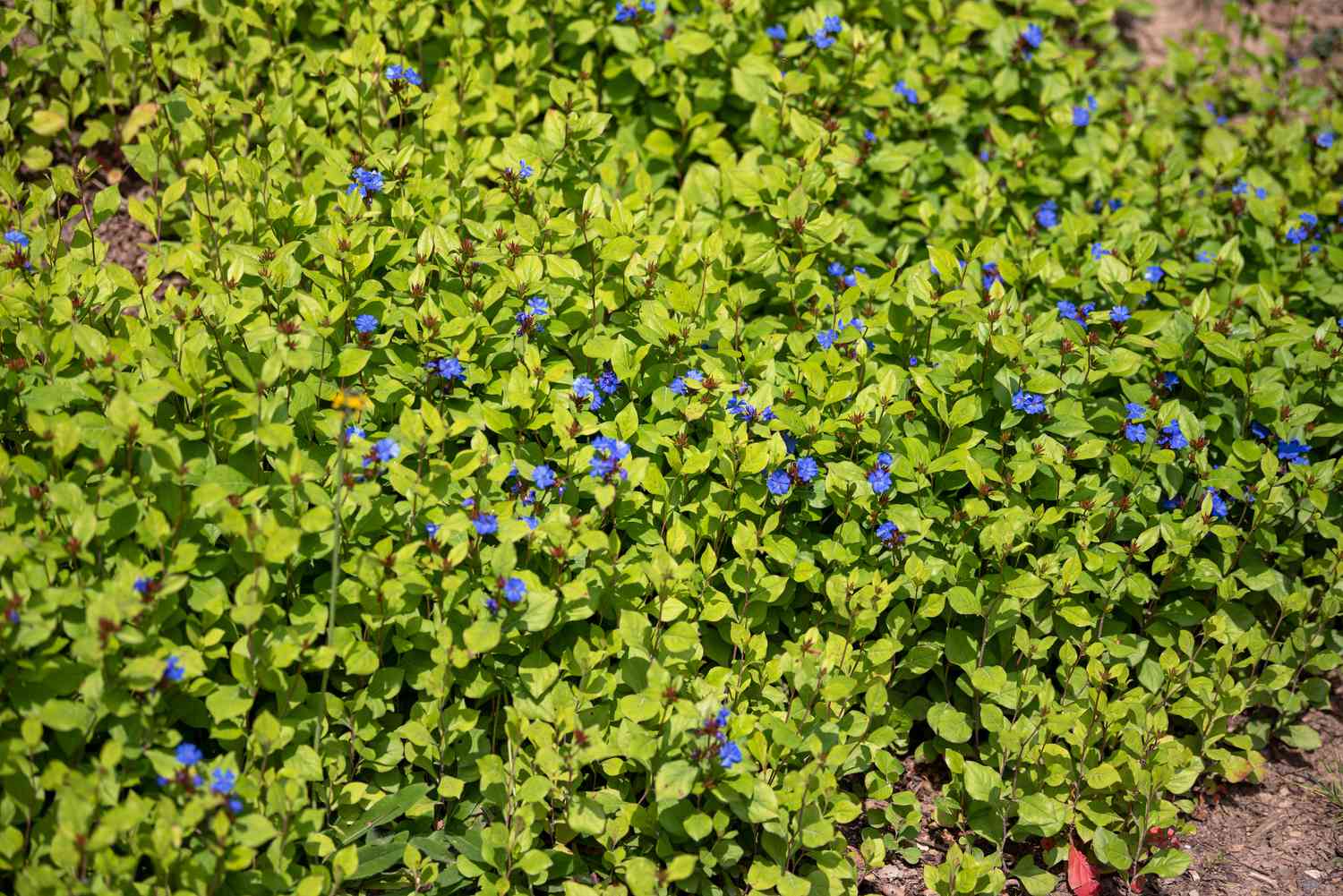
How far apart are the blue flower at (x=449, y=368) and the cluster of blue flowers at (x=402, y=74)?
1261 mm

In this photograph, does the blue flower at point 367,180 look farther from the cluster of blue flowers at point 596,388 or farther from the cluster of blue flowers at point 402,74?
the cluster of blue flowers at point 596,388

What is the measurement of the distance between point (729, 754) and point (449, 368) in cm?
137

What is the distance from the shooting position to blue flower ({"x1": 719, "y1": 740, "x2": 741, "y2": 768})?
2.89 m

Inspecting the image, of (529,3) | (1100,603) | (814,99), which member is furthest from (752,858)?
(529,3)

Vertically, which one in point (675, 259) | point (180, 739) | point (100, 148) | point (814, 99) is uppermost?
point (814, 99)

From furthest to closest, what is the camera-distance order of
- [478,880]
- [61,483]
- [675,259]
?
1. [675,259]
2. [478,880]
3. [61,483]

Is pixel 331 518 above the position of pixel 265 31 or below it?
below

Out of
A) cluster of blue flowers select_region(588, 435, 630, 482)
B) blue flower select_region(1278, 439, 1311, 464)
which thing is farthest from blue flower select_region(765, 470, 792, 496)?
blue flower select_region(1278, 439, 1311, 464)

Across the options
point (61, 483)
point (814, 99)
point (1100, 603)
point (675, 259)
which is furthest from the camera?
point (814, 99)

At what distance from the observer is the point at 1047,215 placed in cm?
474

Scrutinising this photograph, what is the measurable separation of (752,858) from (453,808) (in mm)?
863

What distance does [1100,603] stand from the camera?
371 cm

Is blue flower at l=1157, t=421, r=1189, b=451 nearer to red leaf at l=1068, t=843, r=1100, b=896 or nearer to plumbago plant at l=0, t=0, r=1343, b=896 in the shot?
plumbago plant at l=0, t=0, r=1343, b=896

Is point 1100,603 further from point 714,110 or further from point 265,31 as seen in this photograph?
point 265,31
